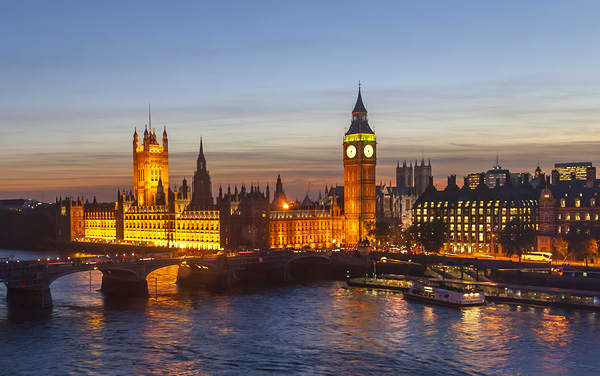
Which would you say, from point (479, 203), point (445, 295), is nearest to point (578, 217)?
point (479, 203)

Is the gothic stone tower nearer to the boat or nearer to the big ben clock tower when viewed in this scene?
the big ben clock tower

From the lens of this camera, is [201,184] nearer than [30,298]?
No

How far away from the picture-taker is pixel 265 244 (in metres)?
159

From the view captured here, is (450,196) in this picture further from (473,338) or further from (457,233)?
(473,338)

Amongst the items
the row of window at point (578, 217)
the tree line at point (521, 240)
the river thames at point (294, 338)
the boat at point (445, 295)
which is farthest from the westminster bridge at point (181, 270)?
the row of window at point (578, 217)

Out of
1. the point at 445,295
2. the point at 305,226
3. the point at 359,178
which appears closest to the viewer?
the point at 445,295

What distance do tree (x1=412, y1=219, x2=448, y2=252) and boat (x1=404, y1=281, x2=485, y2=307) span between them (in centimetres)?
3610

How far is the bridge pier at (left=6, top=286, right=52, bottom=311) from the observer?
85375 millimetres

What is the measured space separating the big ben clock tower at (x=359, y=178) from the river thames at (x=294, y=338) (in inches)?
3058

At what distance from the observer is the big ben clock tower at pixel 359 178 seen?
172m

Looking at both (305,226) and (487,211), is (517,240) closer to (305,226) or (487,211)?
(487,211)

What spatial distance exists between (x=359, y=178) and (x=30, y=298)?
323 feet

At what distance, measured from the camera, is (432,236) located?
133 meters

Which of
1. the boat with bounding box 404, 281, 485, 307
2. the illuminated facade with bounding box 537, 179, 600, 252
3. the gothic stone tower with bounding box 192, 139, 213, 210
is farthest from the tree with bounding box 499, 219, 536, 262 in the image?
the gothic stone tower with bounding box 192, 139, 213, 210
